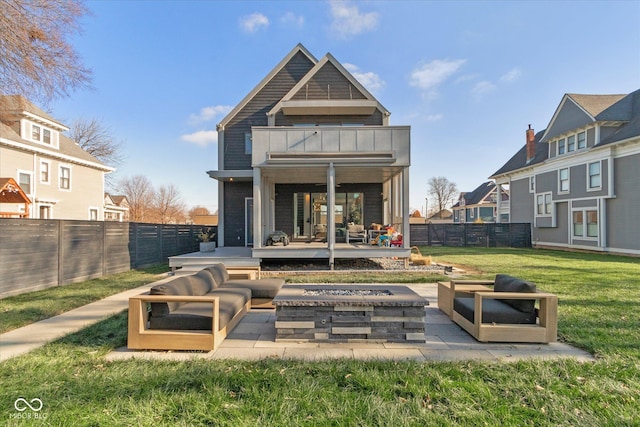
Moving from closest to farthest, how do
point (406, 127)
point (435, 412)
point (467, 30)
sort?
point (435, 412)
point (406, 127)
point (467, 30)

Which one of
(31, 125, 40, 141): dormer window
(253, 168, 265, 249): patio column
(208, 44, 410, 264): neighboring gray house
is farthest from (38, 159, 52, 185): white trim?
(253, 168, 265, 249): patio column

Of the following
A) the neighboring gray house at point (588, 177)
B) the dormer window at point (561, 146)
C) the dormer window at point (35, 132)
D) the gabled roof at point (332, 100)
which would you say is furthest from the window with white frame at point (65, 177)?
the dormer window at point (561, 146)

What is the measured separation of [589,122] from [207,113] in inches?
1059

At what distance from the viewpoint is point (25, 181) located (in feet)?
56.3

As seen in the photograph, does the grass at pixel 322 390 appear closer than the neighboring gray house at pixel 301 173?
Yes

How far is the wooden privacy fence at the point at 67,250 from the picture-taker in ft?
22.1

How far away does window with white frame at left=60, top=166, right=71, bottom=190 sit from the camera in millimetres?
19641

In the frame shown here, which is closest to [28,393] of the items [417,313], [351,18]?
[417,313]

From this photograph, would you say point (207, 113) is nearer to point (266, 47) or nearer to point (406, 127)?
point (266, 47)

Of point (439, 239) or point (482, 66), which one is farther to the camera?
point (439, 239)

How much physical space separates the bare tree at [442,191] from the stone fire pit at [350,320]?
56.8m

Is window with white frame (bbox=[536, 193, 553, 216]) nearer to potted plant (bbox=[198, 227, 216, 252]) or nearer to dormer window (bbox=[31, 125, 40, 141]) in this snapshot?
potted plant (bbox=[198, 227, 216, 252])

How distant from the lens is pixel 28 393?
267 centimetres

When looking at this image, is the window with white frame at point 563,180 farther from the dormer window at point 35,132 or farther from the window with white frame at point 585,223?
the dormer window at point 35,132
